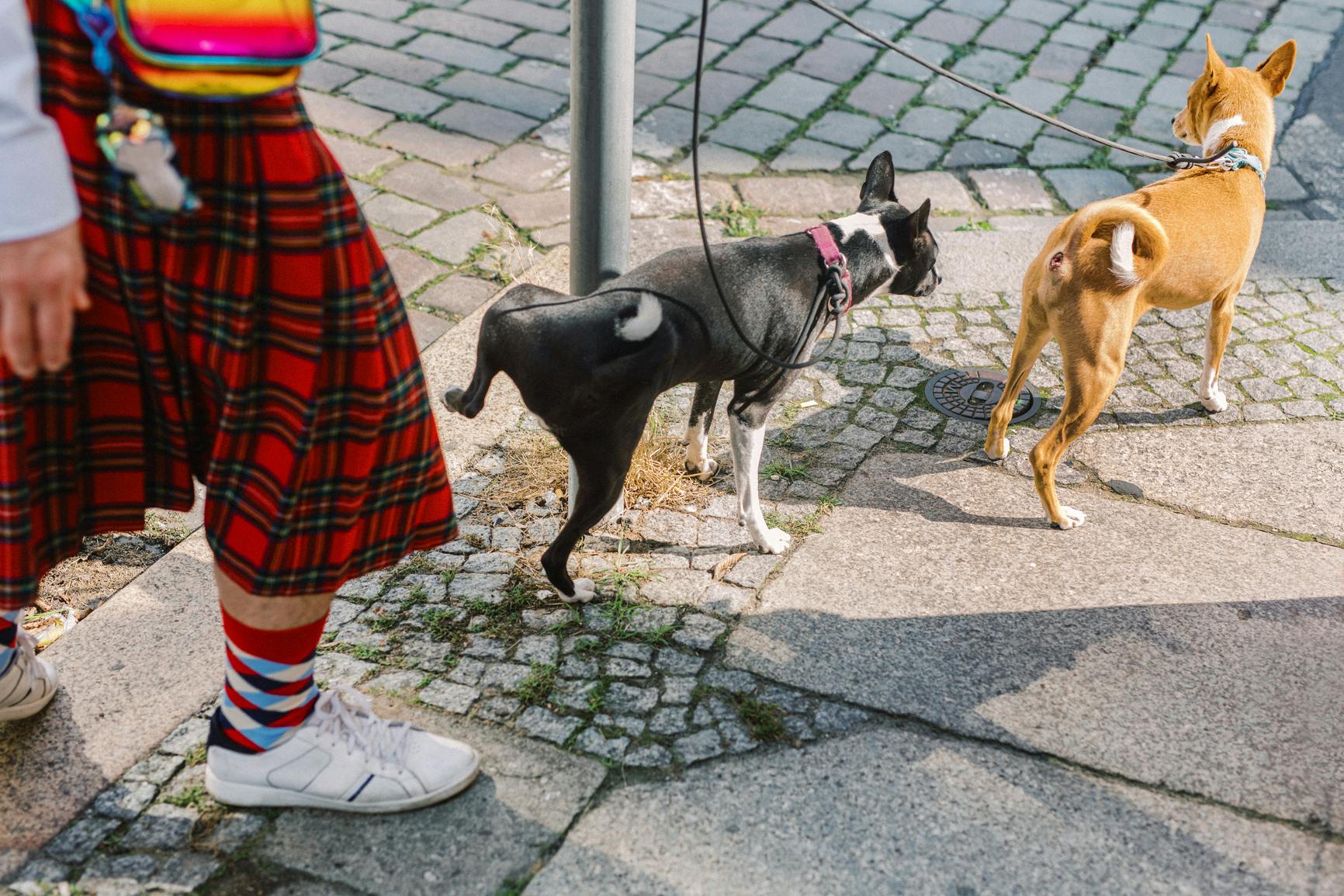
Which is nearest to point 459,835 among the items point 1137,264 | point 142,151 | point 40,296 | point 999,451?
point 40,296

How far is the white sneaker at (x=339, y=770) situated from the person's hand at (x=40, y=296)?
0.96 meters

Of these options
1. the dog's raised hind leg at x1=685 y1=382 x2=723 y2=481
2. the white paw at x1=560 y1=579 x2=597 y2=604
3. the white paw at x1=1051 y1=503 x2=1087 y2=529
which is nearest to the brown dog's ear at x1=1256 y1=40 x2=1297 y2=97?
the white paw at x1=1051 y1=503 x2=1087 y2=529

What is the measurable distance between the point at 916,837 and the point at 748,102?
418 cm

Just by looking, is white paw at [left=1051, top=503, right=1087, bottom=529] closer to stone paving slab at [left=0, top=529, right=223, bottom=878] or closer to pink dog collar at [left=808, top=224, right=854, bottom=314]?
pink dog collar at [left=808, top=224, right=854, bottom=314]

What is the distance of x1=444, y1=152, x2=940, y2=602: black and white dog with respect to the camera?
2.42 metres

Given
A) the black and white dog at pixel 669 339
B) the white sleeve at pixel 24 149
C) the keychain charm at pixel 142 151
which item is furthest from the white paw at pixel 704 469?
the white sleeve at pixel 24 149

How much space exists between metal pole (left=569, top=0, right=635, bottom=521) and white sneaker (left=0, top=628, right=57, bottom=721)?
A: 1242 mm

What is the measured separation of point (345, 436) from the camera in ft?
6.12

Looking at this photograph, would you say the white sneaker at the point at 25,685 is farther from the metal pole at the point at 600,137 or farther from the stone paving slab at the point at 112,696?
the metal pole at the point at 600,137

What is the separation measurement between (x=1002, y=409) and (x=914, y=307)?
1030 millimetres

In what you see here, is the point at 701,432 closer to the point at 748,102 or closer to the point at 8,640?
the point at 8,640

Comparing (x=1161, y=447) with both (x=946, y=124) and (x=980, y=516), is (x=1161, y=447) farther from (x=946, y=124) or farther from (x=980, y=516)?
(x=946, y=124)

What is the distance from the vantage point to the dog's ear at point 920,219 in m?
2.91

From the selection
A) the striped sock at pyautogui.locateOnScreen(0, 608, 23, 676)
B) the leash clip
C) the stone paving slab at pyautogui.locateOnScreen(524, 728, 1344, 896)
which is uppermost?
the leash clip
